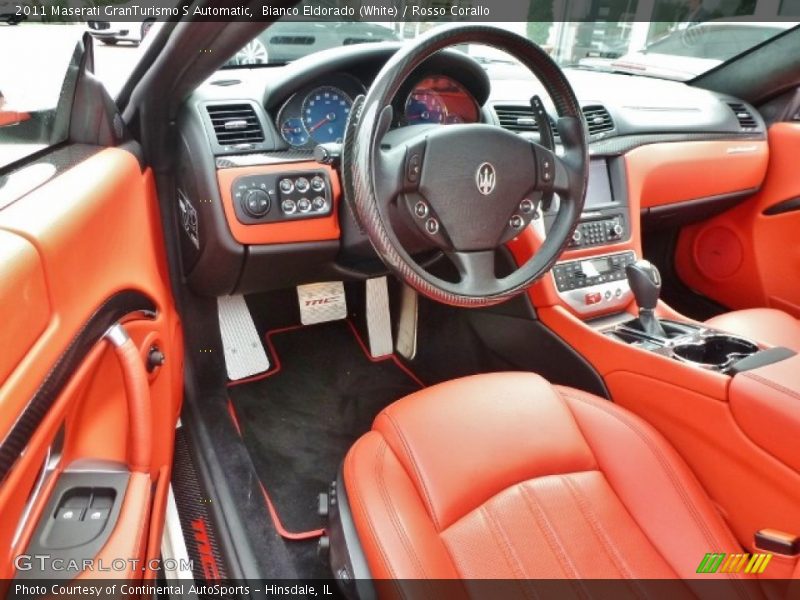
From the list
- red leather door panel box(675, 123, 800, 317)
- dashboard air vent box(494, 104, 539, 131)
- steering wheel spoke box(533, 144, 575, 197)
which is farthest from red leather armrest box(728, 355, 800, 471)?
red leather door panel box(675, 123, 800, 317)

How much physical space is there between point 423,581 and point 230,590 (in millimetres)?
566

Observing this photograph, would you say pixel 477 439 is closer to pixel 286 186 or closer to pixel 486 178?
pixel 486 178

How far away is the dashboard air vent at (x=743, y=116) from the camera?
2361mm

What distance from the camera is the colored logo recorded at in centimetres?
103

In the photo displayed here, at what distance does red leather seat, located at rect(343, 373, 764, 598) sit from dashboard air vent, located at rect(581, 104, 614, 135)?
3.58ft

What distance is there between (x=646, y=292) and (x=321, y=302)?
40.0 inches

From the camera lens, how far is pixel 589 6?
235 cm

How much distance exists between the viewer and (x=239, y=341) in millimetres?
2010

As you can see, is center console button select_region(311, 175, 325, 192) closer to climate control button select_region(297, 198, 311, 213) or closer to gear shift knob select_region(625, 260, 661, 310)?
climate control button select_region(297, 198, 311, 213)

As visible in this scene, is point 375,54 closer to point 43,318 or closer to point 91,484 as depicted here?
point 43,318

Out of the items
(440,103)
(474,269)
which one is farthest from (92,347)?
(440,103)

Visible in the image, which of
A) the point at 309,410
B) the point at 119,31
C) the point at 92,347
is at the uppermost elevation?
the point at 119,31

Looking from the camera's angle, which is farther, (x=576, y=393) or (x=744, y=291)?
(x=744, y=291)

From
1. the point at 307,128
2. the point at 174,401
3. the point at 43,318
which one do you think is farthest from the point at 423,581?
the point at 307,128
